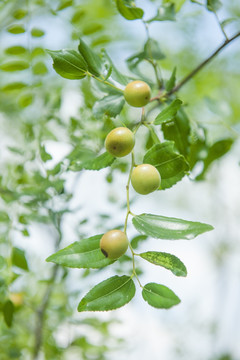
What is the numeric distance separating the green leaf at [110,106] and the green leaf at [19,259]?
1.30 ft

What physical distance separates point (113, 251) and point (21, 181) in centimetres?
60

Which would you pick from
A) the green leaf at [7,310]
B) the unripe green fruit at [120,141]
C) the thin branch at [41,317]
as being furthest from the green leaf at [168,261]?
the thin branch at [41,317]

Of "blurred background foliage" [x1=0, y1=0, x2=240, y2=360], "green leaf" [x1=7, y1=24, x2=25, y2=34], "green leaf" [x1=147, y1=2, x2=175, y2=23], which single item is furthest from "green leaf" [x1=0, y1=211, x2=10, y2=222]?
"green leaf" [x1=147, y1=2, x2=175, y2=23]

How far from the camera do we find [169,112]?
1.88 feet

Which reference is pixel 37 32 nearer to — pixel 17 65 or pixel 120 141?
pixel 17 65

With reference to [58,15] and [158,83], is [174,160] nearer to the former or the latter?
[158,83]

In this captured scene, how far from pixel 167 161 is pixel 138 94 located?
0.11m

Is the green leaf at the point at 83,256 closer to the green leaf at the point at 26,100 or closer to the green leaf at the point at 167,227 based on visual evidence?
the green leaf at the point at 167,227

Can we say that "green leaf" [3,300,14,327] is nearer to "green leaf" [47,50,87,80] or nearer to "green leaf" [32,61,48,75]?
"green leaf" [47,50,87,80]

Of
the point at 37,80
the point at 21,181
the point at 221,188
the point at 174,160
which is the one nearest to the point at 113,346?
the point at 21,181

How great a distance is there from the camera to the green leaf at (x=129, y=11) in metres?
0.63

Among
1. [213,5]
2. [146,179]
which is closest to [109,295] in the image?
[146,179]

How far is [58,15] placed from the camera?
36.6 inches

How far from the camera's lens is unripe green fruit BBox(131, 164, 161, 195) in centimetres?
51
